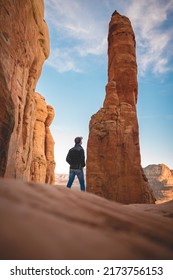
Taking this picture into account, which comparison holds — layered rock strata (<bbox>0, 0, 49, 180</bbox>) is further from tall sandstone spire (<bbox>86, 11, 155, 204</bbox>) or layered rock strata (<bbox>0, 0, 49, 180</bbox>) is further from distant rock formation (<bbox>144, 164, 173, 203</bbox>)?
distant rock formation (<bbox>144, 164, 173, 203</bbox>)

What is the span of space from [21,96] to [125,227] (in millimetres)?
7625

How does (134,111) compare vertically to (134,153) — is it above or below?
above

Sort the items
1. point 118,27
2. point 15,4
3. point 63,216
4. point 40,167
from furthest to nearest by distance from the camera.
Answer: point 40,167 < point 118,27 < point 15,4 < point 63,216

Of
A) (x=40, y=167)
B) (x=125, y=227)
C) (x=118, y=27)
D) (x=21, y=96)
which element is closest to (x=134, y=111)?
(x=118, y=27)

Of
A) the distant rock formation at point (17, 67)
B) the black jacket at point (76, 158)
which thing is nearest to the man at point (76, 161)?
the black jacket at point (76, 158)

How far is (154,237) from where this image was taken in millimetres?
1504

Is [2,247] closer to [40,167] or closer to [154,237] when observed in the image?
[154,237]

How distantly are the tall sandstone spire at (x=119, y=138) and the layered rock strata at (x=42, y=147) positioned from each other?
846cm

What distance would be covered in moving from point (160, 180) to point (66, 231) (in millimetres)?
49739

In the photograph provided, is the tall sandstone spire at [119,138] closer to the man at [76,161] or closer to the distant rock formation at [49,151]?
the man at [76,161]

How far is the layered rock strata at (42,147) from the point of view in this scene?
2523 centimetres

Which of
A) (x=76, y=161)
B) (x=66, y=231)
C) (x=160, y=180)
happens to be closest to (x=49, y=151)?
(x=76, y=161)

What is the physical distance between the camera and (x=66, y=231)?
1211mm

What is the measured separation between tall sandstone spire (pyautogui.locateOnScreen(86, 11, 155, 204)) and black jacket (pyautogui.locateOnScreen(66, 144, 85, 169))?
11.9 m
